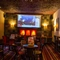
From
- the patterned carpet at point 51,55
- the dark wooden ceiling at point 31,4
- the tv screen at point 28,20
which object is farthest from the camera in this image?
the tv screen at point 28,20

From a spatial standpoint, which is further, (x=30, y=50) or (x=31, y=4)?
(x=31, y=4)

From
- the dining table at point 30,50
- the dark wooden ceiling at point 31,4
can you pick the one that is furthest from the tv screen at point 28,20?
the dining table at point 30,50

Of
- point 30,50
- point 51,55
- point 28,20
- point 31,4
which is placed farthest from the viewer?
point 28,20

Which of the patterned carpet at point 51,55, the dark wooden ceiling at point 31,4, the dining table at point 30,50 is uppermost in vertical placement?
the dark wooden ceiling at point 31,4

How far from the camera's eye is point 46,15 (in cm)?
1388

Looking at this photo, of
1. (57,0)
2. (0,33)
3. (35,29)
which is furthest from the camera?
(35,29)

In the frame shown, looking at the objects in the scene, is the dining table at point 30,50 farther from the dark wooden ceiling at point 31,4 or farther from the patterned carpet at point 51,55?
the dark wooden ceiling at point 31,4

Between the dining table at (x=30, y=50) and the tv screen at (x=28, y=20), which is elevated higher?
the tv screen at (x=28, y=20)

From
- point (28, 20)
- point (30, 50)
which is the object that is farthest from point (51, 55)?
point (28, 20)

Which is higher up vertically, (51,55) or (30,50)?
(30,50)

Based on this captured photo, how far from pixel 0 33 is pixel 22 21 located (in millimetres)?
2504

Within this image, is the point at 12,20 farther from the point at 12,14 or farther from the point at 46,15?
the point at 46,15

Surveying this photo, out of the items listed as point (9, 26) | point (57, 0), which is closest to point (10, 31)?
point (9, 26)

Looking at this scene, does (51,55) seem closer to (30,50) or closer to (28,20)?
(30,50)
